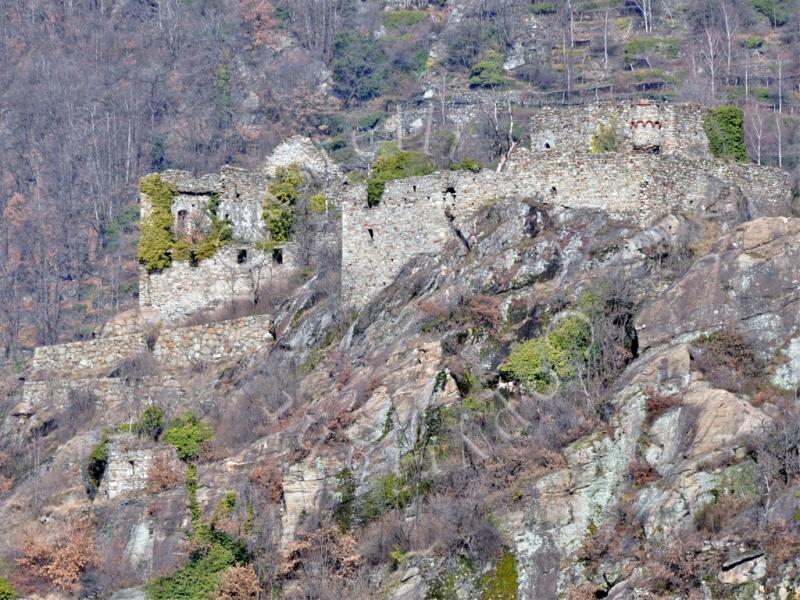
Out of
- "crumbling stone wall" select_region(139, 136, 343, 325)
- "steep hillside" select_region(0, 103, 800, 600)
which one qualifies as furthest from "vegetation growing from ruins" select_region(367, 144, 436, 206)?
"crumbling stone wall" select_region(139, 136, 343, 325)

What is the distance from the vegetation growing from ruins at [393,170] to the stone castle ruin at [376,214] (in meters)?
0.24

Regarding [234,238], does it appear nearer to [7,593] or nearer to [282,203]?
[282,203]

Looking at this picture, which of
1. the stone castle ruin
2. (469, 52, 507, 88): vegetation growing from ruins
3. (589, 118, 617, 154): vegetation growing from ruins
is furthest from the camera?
(469, 52, 507, 88): vegetation growing from ruins

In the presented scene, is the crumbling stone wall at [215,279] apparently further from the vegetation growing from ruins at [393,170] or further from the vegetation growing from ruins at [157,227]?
the vegetation growing from ruins at [393,170]

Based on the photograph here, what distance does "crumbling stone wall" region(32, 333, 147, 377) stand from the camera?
64.8 meters

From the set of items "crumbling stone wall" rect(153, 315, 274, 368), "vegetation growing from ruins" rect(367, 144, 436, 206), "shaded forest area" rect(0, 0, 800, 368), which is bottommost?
"shaded forest area" rect(0, 0, 800, 368)

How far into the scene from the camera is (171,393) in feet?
204

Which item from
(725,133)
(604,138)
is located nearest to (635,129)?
(604,138)

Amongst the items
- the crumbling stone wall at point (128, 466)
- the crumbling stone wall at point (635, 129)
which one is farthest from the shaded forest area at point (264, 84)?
the crumbling stone wall at point (128, 466)

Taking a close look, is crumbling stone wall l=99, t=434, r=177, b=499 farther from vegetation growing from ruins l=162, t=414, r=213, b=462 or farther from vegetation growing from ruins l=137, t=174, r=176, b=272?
vegetation growing from ruins l=137, t=174, r=176, b=272

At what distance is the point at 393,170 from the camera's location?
203 ft

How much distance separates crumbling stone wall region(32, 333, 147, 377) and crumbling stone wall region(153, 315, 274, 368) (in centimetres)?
97

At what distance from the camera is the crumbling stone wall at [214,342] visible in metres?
63.0

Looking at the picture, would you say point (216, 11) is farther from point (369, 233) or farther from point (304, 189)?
point (369, 233)
